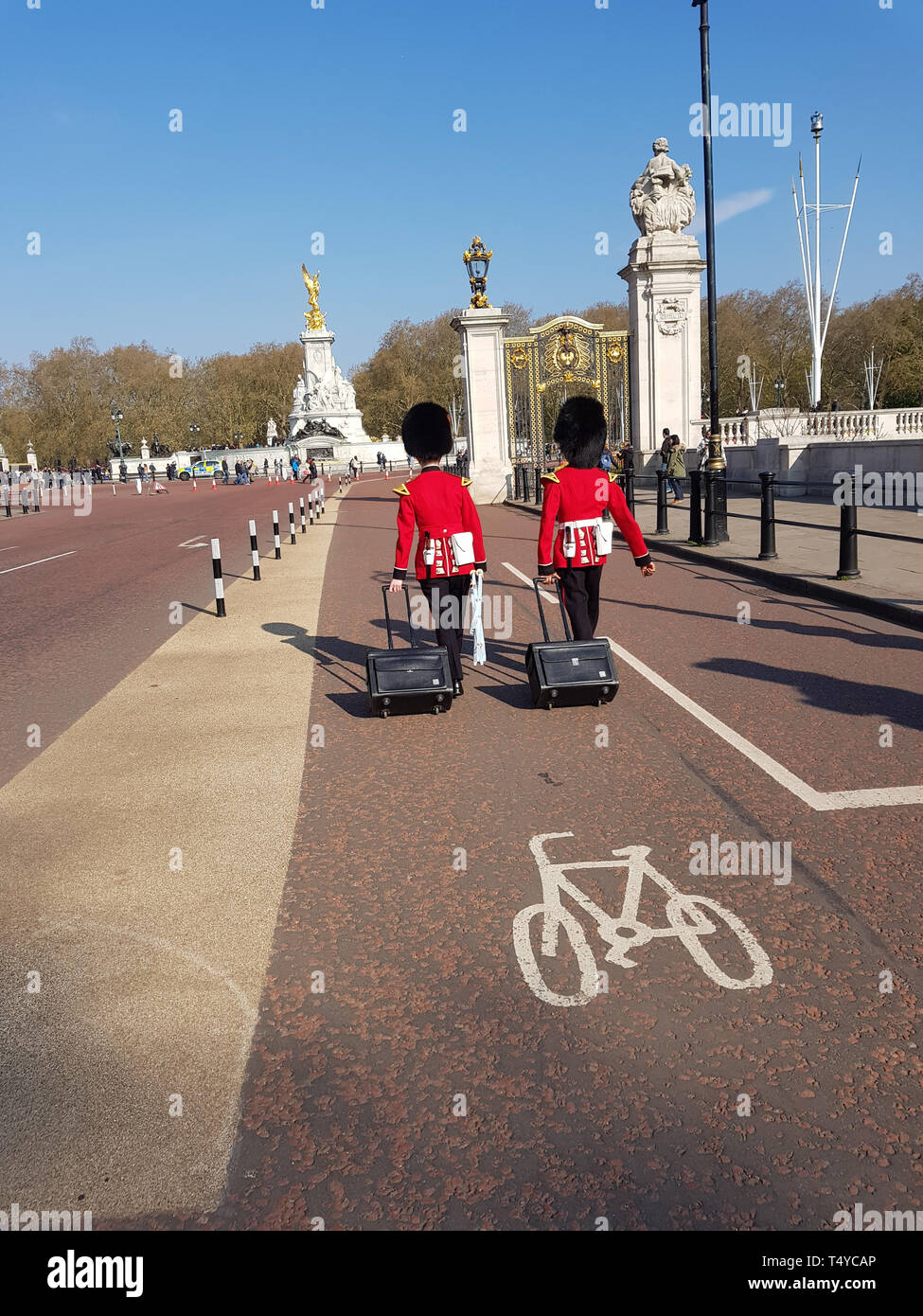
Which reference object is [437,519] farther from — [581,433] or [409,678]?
[581,433]

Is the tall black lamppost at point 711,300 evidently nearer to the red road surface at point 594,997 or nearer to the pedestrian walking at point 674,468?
the pedestrian walking at point 674,468

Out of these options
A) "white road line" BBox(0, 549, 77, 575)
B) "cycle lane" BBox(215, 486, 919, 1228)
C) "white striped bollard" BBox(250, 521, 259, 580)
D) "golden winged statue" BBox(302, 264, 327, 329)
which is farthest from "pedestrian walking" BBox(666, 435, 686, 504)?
"golden winged statue" BBox(302, 264, 327, 329)

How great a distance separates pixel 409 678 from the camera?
23.6ft

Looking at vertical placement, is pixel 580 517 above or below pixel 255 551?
above

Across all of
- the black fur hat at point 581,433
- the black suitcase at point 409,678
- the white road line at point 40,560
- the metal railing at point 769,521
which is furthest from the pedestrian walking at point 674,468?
the black suitcase at point 409,678

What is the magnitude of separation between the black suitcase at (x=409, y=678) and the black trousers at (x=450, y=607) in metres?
0.23

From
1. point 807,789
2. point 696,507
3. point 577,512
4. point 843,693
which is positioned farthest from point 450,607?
point 696,507

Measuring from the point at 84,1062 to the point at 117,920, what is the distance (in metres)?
1.06

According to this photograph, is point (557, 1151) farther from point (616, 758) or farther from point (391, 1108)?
point (616, 758)

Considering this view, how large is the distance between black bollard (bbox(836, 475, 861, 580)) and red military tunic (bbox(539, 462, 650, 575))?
477 centimetres

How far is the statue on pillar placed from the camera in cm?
2891

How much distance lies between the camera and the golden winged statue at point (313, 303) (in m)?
92.4

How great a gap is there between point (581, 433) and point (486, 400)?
23758mm

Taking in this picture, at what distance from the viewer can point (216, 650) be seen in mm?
9992
